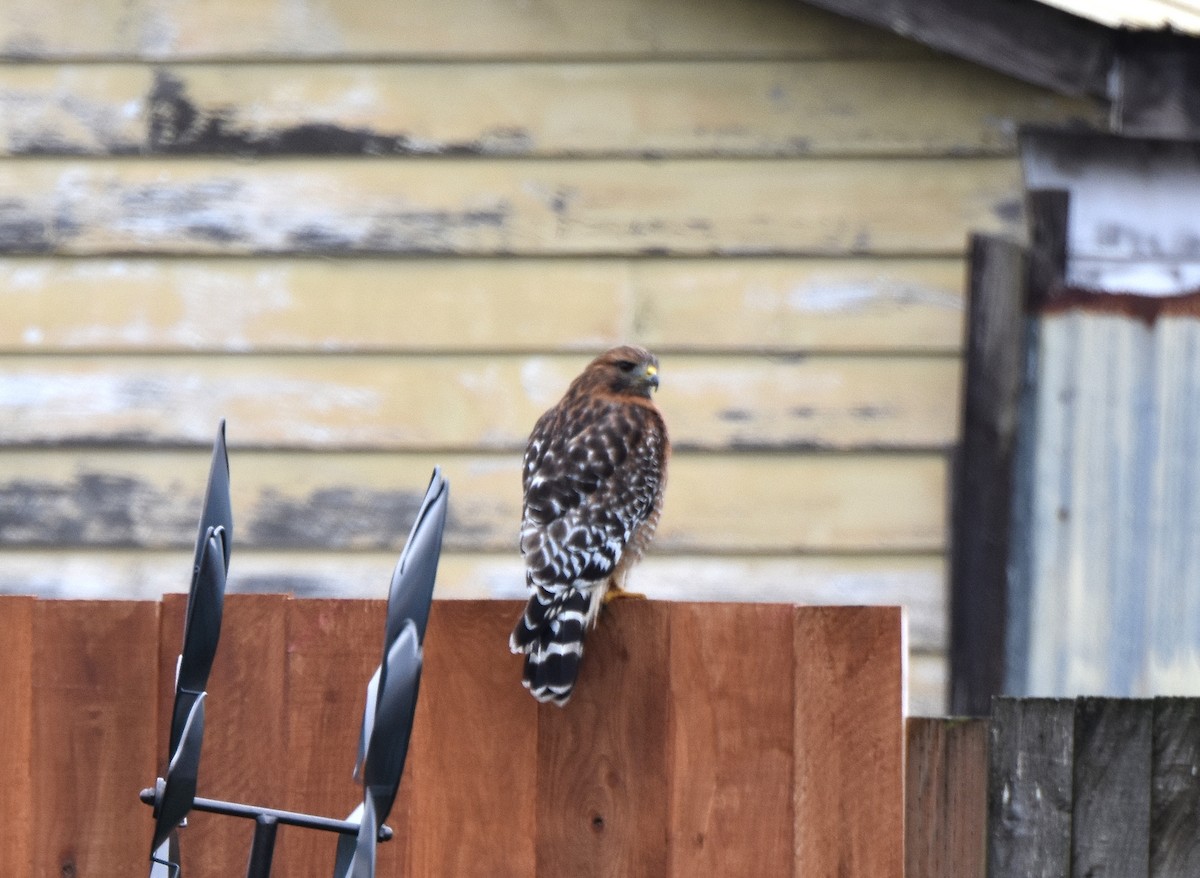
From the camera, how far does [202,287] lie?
4266mm

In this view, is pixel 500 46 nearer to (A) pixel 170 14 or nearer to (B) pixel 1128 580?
(A) pixel 170 14

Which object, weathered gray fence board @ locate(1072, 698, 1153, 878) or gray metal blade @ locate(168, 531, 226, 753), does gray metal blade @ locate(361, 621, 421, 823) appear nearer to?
gray metal blade @ locate(168, 531, 226, 753)

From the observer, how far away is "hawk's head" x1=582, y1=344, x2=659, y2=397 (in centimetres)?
383

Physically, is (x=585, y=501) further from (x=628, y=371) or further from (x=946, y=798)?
(x=946, y=798)

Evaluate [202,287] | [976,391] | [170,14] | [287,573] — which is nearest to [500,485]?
[287,573]

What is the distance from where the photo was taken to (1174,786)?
237 centimetres

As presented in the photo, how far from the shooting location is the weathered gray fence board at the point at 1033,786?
94.4 inches

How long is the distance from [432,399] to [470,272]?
1.24 ft

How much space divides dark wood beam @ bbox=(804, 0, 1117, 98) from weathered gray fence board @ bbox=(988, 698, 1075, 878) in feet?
7.03

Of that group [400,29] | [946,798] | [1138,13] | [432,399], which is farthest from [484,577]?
[1138,13]

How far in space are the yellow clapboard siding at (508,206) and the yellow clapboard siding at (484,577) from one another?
2.87ft

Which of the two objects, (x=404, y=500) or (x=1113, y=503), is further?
(x=404, y=500)

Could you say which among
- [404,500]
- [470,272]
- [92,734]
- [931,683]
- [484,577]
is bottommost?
[92,734]

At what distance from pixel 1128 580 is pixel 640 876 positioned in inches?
80.2
